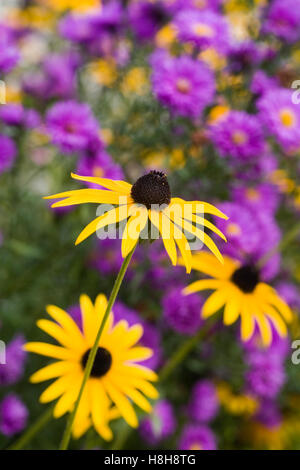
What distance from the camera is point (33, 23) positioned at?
1692mm

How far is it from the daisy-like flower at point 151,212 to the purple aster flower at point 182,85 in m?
0.42

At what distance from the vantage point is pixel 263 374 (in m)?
1.06

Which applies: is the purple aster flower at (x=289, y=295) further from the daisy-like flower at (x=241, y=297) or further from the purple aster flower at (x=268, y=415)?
the daisy-like flower at (x=241, y=297)

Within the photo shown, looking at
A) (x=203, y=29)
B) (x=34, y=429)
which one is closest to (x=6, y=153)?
(x=203, y=29)

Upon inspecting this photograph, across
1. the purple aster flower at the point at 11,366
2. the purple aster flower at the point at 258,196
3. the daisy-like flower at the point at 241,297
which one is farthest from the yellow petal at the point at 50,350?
the purple aster flower at the point at 258,196

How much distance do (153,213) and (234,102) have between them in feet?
2.27

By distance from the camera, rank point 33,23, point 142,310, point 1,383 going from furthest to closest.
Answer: point 33,23, point 142,310, point 1,383

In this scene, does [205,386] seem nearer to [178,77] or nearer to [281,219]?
[281,219]

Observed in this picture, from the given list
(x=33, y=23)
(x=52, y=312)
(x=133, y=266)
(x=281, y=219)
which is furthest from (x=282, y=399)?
(x=33, y=23)

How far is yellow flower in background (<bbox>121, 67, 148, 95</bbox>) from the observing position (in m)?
1.20

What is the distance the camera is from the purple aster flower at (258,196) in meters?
1.00

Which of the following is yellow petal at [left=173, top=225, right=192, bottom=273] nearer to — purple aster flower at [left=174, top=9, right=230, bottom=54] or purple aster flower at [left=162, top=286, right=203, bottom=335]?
purple aster flower at [left=162, top=286, right=203, bottom=335]

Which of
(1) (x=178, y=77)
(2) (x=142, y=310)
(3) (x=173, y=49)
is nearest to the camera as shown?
(1) (x=178, y=77)

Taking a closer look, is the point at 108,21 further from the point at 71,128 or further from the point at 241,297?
the point at 241,297
